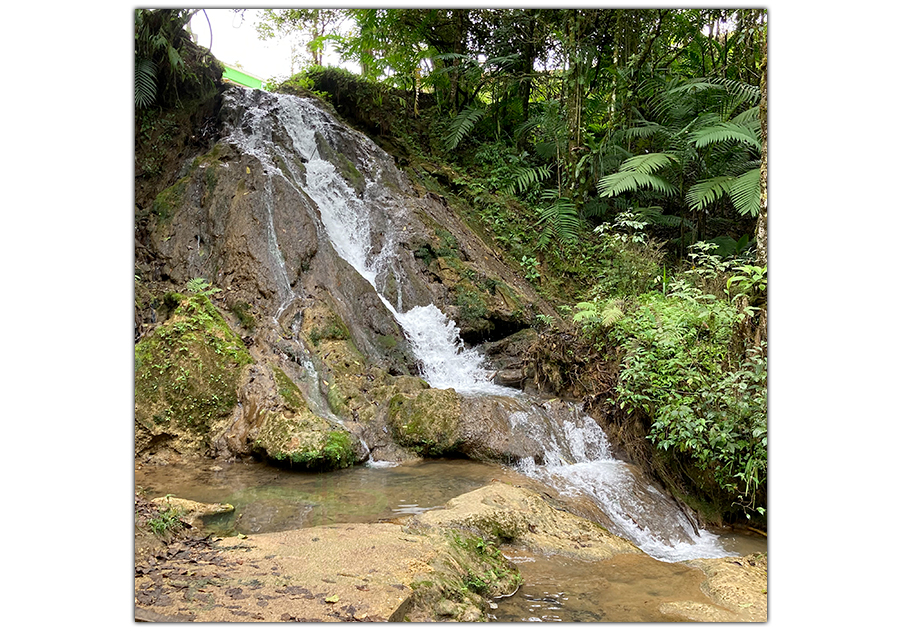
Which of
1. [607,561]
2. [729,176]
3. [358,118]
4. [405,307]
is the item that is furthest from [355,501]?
[358,118]

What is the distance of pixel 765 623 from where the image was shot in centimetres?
270

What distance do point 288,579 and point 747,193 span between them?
22.2 ft

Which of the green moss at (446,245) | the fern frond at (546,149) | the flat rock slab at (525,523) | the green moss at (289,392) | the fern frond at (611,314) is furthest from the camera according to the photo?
the fern frond at (546,149)

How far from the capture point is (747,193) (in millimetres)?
6980

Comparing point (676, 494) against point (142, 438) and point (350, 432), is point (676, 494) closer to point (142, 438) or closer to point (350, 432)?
point (350, 432)

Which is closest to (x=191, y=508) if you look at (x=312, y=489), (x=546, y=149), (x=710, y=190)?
(x=312, y=489)

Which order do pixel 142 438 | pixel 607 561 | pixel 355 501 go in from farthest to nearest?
pixel 142 438 < pixel 355 501 < pixel 607 561

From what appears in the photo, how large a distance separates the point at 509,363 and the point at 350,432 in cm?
271

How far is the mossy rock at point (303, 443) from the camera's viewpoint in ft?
16.0

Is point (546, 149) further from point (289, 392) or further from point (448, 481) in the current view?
point (448, 481)

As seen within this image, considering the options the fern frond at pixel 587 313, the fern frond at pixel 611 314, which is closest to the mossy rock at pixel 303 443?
the fern frond at pixel 587 313

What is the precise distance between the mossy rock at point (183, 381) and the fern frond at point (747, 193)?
5895 millimetres

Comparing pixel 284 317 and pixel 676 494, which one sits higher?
pixel 284 317

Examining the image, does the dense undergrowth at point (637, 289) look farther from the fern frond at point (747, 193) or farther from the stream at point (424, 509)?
the stream at point (424, 509)
